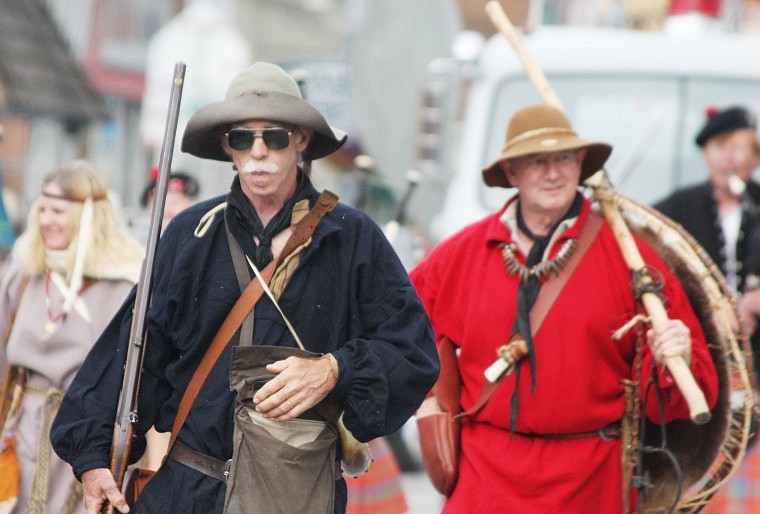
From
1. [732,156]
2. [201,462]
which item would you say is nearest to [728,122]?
[732,156]

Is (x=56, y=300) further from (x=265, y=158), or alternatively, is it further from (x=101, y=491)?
(x=265, y=158)

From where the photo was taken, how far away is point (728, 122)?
777 centimetres

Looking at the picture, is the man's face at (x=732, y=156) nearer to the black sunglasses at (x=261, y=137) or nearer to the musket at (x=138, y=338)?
the black sunglasses at (x=261, y=137)

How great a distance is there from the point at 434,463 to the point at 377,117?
35.5ft

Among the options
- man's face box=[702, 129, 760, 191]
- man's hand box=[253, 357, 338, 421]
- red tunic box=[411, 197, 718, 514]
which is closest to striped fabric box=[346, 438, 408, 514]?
red tunic box=[411, 197, 718, 514]

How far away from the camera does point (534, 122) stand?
587cm

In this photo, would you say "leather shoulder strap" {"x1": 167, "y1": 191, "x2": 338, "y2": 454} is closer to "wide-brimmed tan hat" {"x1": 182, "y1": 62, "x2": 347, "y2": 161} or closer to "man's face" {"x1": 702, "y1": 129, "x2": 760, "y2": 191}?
"wide-brimmed tan hat" {"x1": 182, "y1": 62, "x2": 347, "y2": 161}

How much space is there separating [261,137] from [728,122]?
12.8 feet

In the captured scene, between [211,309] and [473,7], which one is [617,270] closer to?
[211,309]

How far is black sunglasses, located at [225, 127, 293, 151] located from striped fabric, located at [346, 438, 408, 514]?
2.82 metres

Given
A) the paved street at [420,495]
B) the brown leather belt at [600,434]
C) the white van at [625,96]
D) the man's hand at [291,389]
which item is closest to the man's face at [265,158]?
the man's hand at [291,389]

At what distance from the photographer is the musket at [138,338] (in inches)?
172

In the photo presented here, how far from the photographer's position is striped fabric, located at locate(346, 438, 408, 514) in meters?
7.12

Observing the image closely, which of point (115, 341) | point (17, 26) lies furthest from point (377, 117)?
point (115, 341)
